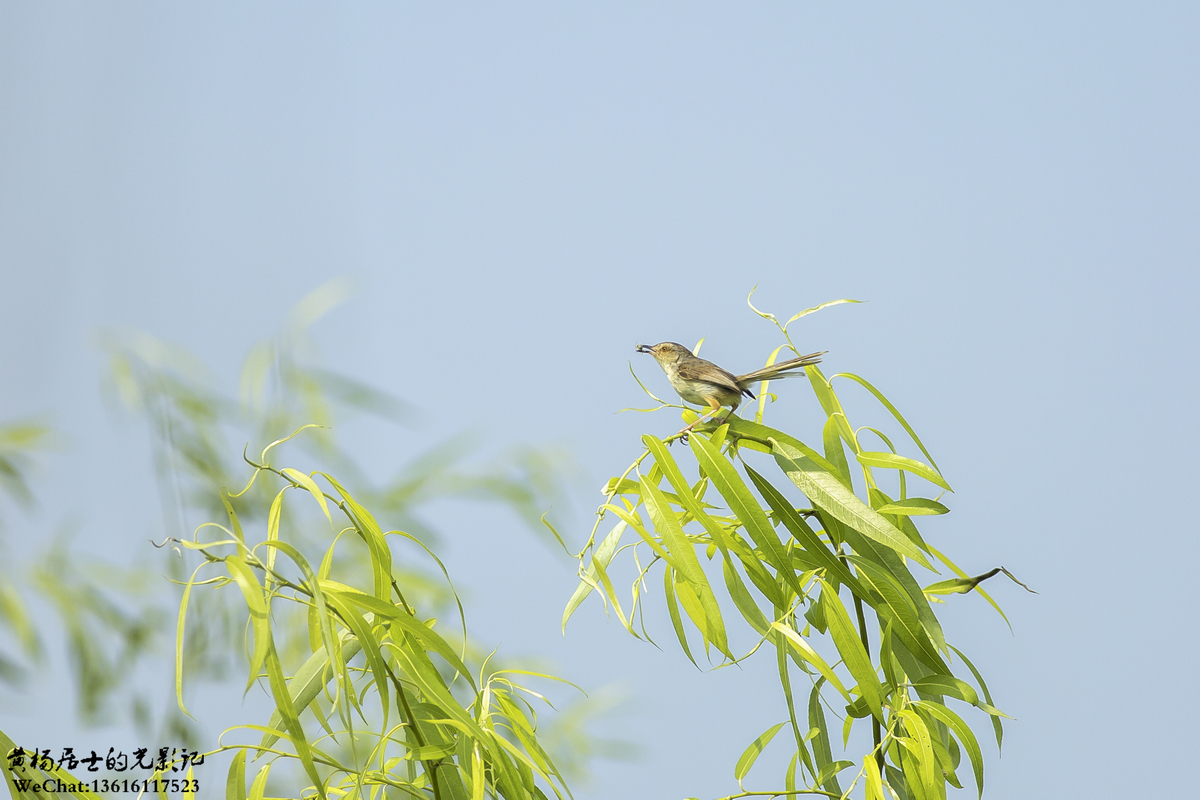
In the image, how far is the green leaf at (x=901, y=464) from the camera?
28.1 inches

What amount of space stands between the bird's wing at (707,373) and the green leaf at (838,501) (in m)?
0.14

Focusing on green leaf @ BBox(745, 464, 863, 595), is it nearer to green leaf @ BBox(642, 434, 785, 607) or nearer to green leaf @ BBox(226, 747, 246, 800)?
green leaf @ BBox(642, 434, 785, 607)

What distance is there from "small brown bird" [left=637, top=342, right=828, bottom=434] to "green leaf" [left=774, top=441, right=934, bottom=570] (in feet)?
0.34

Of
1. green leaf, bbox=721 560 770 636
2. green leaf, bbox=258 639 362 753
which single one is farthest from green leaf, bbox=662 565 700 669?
green leaf, bbox=258 639 362 753

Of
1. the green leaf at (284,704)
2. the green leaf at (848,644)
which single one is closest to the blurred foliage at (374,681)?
the green leaf at (284,704)

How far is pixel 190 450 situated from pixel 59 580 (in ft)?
0.87

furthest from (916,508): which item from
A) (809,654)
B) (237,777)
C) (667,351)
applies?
(237,777)

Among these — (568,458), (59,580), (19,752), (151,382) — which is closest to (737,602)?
(19,752)

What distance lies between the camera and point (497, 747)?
0.63 meters

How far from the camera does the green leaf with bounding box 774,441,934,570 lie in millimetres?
652

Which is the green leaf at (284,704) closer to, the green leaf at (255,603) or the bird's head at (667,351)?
the green leaf at (255,603)

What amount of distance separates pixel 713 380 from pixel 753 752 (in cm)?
33

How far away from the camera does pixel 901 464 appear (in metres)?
0.72

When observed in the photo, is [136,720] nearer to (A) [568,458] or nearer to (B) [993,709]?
(A) [568,458]
